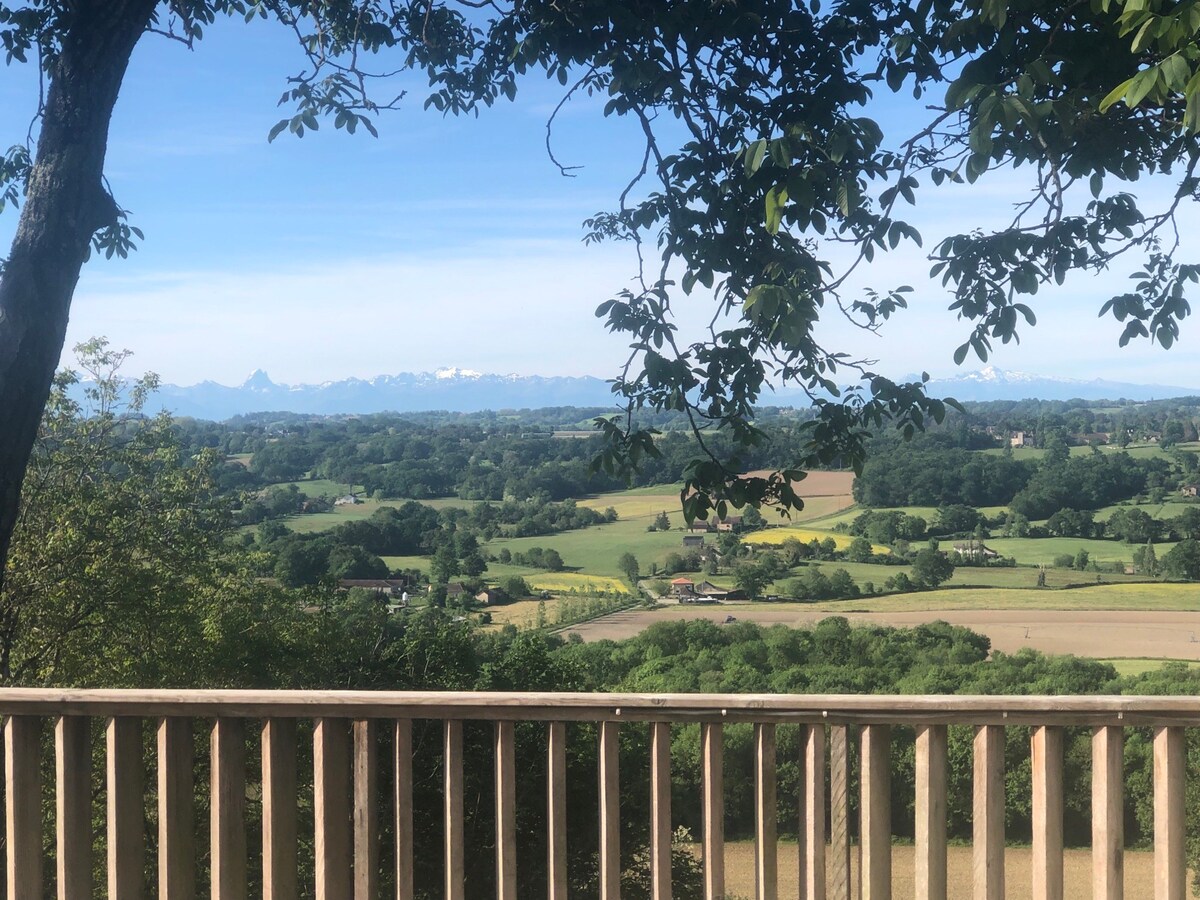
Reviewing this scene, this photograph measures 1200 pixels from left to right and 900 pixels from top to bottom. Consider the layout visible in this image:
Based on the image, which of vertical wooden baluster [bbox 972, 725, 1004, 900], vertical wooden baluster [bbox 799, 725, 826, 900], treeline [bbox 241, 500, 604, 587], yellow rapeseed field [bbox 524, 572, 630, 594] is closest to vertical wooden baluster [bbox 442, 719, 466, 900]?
vertical wooden baluster [bbox 799, 725, 826, 900]

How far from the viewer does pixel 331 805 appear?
2115 mm

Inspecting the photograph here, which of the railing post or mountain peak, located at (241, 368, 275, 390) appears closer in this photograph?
the railing post

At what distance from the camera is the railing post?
2039mm

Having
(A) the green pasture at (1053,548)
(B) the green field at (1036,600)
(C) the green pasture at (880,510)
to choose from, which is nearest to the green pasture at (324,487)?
(B) the green field at (1036,600)

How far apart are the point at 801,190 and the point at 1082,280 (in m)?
1.96

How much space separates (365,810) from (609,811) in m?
0.54

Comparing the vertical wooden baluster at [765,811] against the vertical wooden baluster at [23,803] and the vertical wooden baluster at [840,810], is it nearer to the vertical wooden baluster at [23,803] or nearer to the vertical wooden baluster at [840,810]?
the vertical wooden baluster at [840,810]

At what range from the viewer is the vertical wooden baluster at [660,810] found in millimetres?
2041

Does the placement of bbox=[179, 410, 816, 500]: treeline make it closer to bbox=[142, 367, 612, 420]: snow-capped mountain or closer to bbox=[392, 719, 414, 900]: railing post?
bbox=[392, 719, 414, 900]: railing post

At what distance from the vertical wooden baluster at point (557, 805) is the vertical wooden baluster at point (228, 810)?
0.70m

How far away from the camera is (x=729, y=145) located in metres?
3.92

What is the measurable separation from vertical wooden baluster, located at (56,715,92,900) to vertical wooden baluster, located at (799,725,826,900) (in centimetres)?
157

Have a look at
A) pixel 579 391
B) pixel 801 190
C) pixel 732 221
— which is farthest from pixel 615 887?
pixel 579 391

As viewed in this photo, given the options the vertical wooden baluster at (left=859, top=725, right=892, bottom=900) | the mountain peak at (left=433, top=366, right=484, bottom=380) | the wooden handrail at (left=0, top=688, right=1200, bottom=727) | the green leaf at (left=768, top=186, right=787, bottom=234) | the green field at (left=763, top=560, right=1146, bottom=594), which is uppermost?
the mountain peak at (left=433, top=366, right=484, bottom=380)
